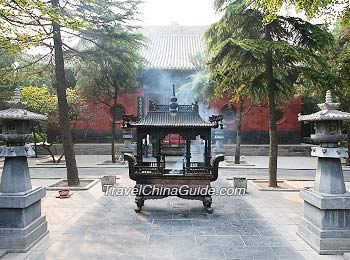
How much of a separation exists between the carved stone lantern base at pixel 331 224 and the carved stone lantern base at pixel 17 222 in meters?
4.59

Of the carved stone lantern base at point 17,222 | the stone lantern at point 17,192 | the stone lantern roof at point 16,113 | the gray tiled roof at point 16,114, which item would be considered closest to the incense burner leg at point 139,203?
the stone lantern at point 17,192

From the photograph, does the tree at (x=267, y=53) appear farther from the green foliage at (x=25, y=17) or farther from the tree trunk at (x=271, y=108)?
the green foliage at (x=25, y=17)

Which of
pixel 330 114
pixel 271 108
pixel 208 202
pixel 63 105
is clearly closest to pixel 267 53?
pixel 271 108

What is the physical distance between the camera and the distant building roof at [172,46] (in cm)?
2190

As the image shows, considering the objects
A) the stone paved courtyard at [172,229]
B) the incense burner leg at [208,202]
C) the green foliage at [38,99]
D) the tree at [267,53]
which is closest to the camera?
the stone paved courtyard at [172,229]

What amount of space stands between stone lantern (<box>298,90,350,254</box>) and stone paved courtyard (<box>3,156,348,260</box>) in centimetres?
25

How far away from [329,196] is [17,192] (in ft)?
16.8

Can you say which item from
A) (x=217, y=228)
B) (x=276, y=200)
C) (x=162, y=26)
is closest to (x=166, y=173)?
(x=217, y=228)

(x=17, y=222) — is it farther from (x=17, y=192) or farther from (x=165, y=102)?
(x=165, y=102)

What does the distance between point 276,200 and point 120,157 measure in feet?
35.2

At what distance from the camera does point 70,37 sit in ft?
32.6

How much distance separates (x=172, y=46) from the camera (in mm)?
25703

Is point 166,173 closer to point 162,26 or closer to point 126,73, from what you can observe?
point 126,73

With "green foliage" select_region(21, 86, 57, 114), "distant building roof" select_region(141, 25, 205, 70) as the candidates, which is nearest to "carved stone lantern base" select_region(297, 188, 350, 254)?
"green foliage" select_region(21, 86, 57, 114)
